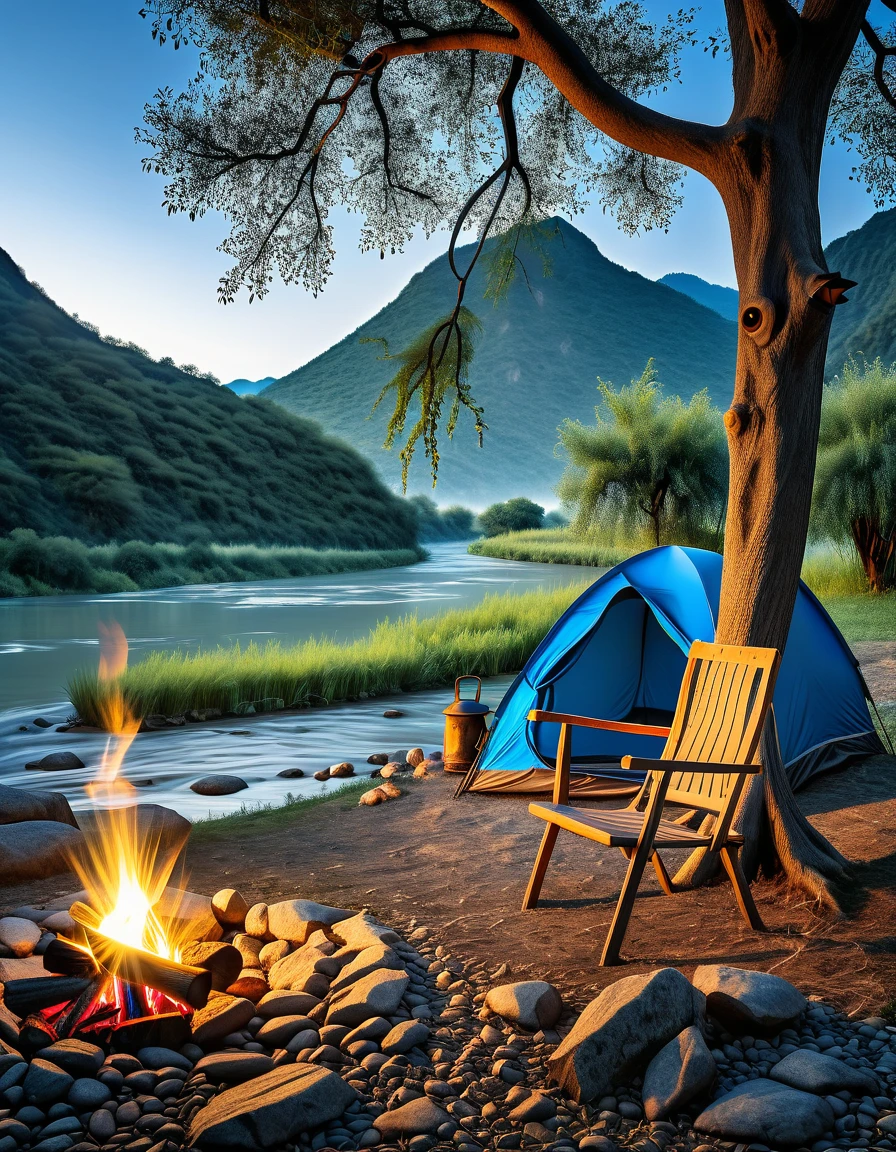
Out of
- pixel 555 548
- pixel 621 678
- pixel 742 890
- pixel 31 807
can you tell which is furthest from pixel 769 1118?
pixel 555 548

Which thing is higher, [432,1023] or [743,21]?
[743,21]

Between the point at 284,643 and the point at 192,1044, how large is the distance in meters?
15.0

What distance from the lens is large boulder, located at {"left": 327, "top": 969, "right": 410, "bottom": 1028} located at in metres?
3.18

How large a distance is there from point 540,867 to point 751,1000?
131 cm

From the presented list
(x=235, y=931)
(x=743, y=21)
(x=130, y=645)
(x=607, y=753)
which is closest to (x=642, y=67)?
(x=743, y=21)

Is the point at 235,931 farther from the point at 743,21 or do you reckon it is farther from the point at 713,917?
the point at 743,21

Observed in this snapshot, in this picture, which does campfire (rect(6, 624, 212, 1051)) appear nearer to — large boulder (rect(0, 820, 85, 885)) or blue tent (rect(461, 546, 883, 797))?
large boulder (rect(0, 820, 85, 885))

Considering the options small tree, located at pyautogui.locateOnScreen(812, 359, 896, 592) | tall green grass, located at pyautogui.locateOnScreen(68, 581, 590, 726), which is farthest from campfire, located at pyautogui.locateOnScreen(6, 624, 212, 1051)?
small tree, located at pyautogui.locateOnScreen(812, 359, 896, 592)

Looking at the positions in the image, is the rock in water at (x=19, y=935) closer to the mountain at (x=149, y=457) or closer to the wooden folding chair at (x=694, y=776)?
the wooden folding chair at (x=694, y=776)

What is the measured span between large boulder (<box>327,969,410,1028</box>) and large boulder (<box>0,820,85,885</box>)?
226 centimetres

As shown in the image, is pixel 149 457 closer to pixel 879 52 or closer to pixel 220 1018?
pixel 879 52

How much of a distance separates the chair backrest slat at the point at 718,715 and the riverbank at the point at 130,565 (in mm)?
27515

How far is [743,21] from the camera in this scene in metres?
5.11

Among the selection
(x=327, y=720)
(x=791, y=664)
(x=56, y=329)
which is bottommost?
(x=327, y=720)
